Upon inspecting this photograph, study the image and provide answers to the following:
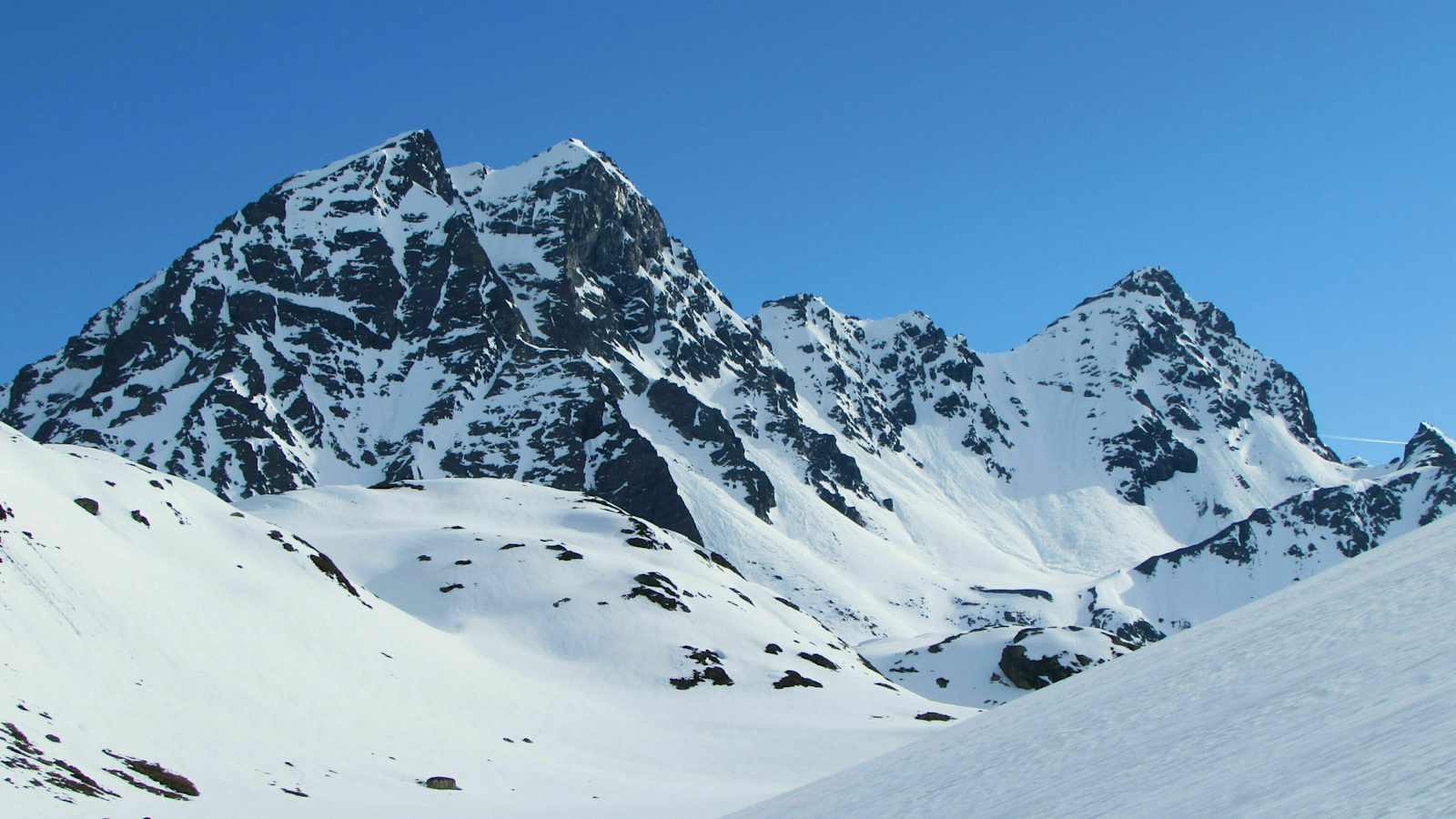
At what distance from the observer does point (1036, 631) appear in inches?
5049

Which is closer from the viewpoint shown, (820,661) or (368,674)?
(368,674)

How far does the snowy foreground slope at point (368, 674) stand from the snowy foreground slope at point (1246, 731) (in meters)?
21.7

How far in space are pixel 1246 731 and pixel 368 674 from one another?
5108 centimetres

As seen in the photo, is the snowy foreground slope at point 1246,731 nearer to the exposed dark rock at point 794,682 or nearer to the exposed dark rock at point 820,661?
the exposed dark rock at point 794,682

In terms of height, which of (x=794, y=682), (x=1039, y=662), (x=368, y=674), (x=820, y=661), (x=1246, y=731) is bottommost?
(x=1246, y=731)

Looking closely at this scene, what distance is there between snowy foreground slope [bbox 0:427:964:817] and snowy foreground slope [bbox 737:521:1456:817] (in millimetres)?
21725

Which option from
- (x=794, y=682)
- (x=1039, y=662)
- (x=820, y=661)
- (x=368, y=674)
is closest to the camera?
(x=368, y=674)

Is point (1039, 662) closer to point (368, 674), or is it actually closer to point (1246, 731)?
point (368, 674)

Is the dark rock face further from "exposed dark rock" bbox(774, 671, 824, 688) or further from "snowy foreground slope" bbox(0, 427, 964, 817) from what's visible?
"exposed dark rock" bbox(774, 671, 824, 688)

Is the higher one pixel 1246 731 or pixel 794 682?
pixel 794 682

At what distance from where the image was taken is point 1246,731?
1249 cm

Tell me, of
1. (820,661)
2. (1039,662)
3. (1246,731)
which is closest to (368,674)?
(820,661)

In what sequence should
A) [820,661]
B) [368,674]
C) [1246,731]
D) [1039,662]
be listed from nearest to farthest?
[1246,731]
[368,674]
[820,661]
[1039,662]

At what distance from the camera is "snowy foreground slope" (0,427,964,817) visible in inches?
1432
